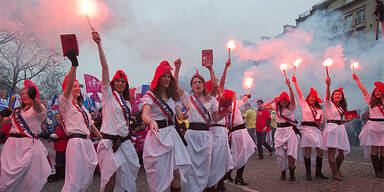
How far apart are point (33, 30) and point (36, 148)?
125 inches

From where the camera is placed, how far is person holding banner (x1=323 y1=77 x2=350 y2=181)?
788 centimetres

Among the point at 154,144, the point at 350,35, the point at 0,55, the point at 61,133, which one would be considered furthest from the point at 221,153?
the point at 350,35

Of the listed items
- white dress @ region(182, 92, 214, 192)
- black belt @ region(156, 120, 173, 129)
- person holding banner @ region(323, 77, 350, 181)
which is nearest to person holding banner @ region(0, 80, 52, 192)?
black belt @ region(156, 120, 173, 129)

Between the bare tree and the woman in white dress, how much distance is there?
457 cm

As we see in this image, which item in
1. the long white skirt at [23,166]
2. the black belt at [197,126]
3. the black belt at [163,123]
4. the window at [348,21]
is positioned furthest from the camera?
the window at [348,21]

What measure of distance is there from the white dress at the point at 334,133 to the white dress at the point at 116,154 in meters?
5.27

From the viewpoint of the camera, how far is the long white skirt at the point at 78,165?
4.64 metres

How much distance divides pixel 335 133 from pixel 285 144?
4.37ft

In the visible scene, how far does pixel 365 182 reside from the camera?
7.07m

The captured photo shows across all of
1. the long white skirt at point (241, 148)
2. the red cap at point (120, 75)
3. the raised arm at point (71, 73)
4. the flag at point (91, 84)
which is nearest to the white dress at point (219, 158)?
the long white skirt at point (241, 148)

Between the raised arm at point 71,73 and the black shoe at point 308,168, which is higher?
the raised arm at point 71,73

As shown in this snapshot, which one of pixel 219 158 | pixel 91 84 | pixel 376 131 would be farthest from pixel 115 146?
pixel 91 84

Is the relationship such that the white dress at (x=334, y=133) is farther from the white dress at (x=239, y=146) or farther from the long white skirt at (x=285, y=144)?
the white dress at (x=239, y=146)

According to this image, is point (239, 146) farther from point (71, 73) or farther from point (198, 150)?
point (71, 73)
